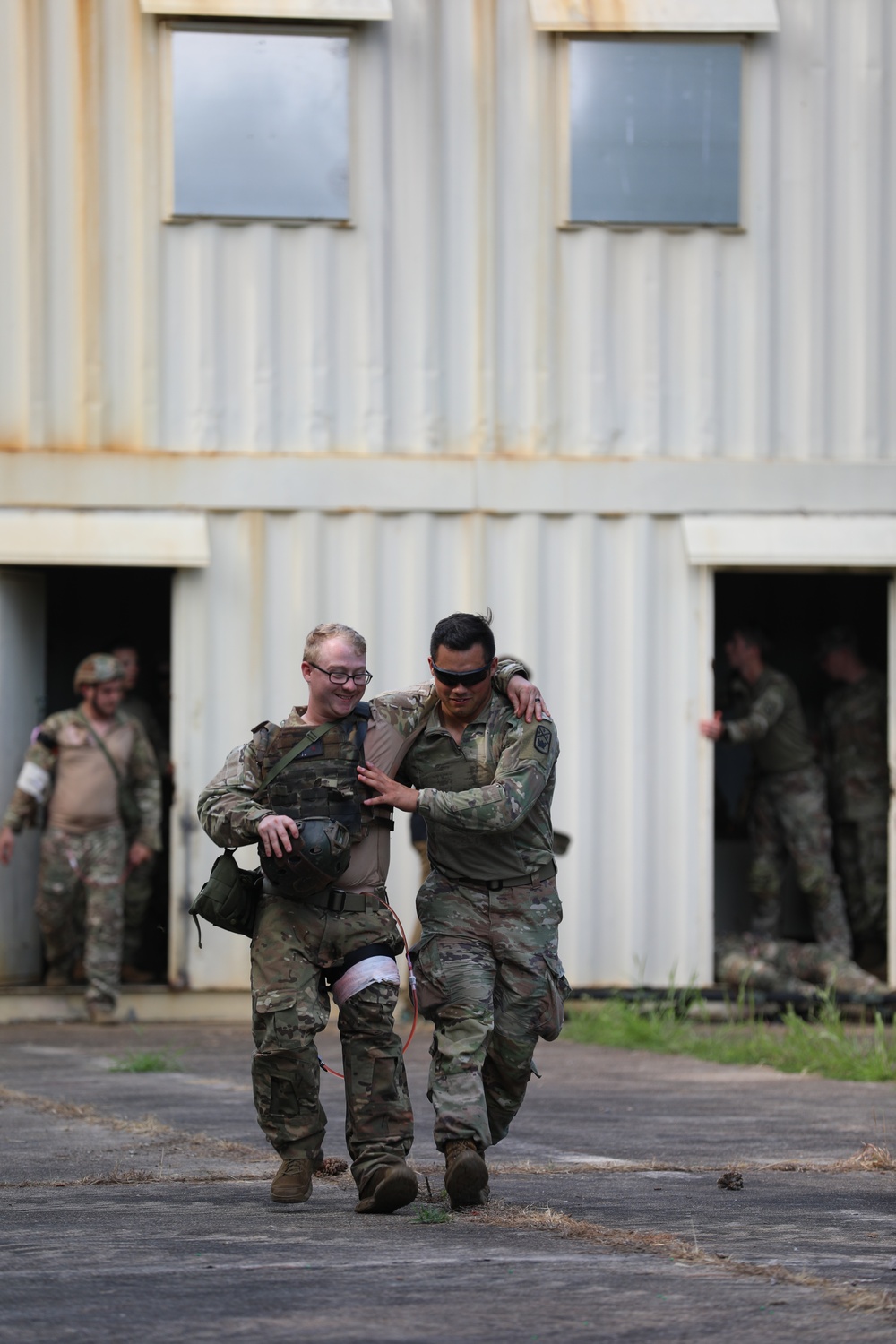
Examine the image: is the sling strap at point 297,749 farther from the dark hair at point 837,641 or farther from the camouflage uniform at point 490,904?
the dark hair at point 837,641

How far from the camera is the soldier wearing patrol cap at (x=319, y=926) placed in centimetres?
577

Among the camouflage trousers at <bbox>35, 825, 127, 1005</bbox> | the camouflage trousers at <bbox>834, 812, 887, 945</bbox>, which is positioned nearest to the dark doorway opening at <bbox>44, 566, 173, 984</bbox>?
the camouflage trousers at <bbox>35, 825, 127, 1005</bbox>

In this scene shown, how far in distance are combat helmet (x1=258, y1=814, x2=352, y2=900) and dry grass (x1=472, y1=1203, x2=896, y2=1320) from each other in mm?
1012

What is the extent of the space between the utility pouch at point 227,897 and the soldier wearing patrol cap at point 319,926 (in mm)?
57

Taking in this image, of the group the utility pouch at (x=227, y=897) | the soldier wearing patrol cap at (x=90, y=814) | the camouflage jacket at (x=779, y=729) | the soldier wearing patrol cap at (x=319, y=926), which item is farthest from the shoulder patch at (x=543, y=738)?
the camouflage jacket at (x=779, y=729)

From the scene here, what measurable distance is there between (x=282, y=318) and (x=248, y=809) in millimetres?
5866

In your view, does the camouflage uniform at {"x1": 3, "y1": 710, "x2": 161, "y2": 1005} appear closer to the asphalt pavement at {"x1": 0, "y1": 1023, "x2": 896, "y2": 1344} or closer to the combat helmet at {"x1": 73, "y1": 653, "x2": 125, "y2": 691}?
the combat helmet at {"x1": 73, "y1": 653, "x2": 125, "y2": 691}

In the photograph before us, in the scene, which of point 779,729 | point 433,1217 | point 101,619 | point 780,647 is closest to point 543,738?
point 433,1217

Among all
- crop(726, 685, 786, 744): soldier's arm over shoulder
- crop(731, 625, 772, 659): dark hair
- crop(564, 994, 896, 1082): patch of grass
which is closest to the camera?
crop(564, 994, 896, 1082): patch of grass

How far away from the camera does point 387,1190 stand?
18.2ft

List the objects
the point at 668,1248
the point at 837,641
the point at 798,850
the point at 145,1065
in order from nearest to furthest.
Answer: the point at 668,1248
the point at 145,1065
the point at 798,850
the point at 837,641

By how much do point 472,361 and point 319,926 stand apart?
19.6 ft

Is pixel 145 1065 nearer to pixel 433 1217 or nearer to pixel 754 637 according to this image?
pixel 433 1217

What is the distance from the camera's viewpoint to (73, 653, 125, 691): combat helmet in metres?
11.2
